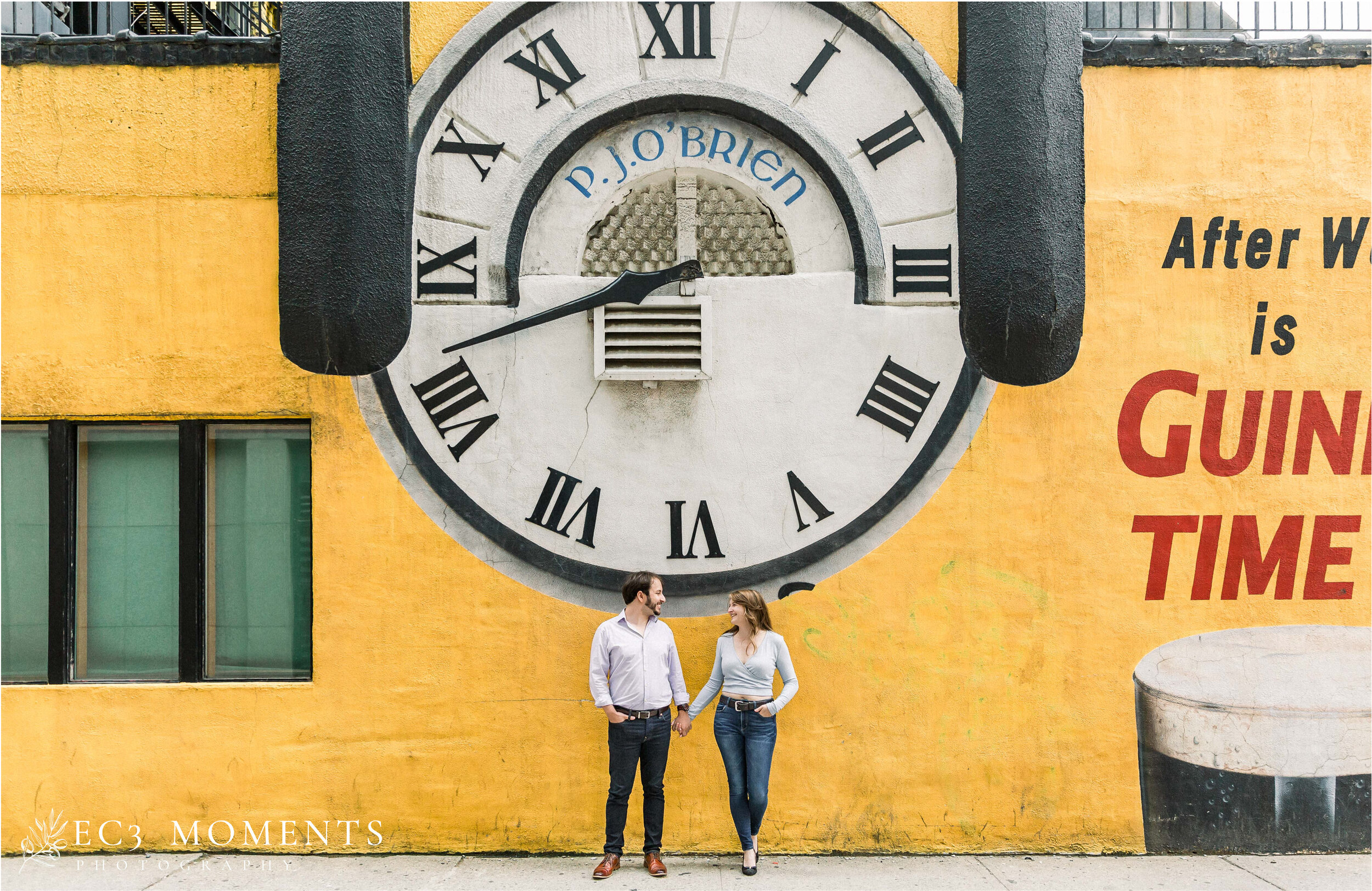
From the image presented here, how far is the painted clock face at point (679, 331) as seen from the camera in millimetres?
5137

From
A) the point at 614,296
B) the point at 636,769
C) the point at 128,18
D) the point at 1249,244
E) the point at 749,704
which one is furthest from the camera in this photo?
the point at 128,18

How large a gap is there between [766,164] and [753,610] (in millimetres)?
2443

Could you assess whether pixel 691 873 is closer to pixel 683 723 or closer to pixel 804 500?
pixel 683 723

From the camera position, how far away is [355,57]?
5168 mm

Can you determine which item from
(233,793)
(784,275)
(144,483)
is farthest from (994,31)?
(233,793)

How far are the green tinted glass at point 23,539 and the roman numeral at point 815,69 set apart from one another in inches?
182

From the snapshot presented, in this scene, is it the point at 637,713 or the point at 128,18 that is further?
the point at 128,18

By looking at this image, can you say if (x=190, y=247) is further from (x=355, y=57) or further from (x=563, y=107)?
(x=563, y=107)

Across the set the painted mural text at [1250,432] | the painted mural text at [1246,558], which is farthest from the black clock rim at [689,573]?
the painted mural text at [1246,558]

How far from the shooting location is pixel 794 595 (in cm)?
512

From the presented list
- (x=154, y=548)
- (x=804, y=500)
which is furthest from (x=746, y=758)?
(x=154, y=548)

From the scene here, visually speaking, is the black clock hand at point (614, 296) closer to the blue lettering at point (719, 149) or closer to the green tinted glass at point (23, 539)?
the blue lettering at point (719, 149)

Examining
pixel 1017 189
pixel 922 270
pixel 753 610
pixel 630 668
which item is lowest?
pixel 630 668

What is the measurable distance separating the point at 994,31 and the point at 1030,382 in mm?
1923
